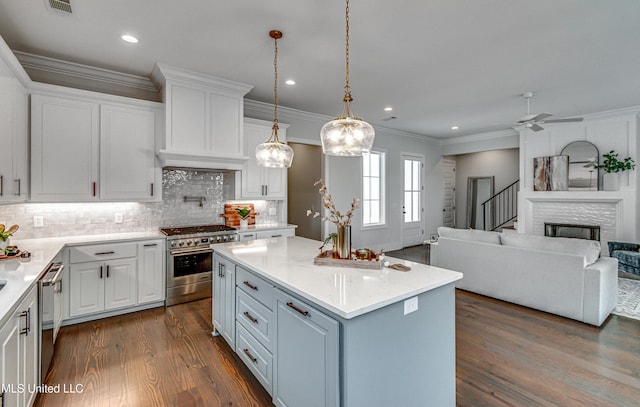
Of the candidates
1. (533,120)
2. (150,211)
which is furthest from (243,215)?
(533,120)

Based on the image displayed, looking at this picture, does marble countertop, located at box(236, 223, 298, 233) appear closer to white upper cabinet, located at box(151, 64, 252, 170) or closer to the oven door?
the oven door

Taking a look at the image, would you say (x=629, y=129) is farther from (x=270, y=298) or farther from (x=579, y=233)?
(x=270, y=298)

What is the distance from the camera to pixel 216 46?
302cm

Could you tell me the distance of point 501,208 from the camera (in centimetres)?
841

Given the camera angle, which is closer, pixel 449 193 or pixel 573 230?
pixel 573 230

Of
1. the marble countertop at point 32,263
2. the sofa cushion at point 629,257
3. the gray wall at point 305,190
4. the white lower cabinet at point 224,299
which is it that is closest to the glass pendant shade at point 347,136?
the white lower cabinet at point 224,299

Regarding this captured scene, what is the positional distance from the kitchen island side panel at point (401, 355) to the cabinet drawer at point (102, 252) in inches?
119

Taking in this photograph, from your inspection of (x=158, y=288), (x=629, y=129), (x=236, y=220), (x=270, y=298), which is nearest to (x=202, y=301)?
(x=158, y=288)

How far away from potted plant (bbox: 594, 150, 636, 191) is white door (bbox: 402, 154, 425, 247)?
3.36 metres

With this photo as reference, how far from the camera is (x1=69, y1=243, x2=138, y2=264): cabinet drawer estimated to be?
3.12 m

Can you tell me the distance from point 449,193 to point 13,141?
9.29 metres

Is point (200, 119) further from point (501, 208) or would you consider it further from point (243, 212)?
point (501, 208)

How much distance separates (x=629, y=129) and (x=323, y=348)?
695cm

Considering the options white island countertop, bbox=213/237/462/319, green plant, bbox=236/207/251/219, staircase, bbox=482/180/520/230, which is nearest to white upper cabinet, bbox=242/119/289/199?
green plant, bbox=236/207/251/219
